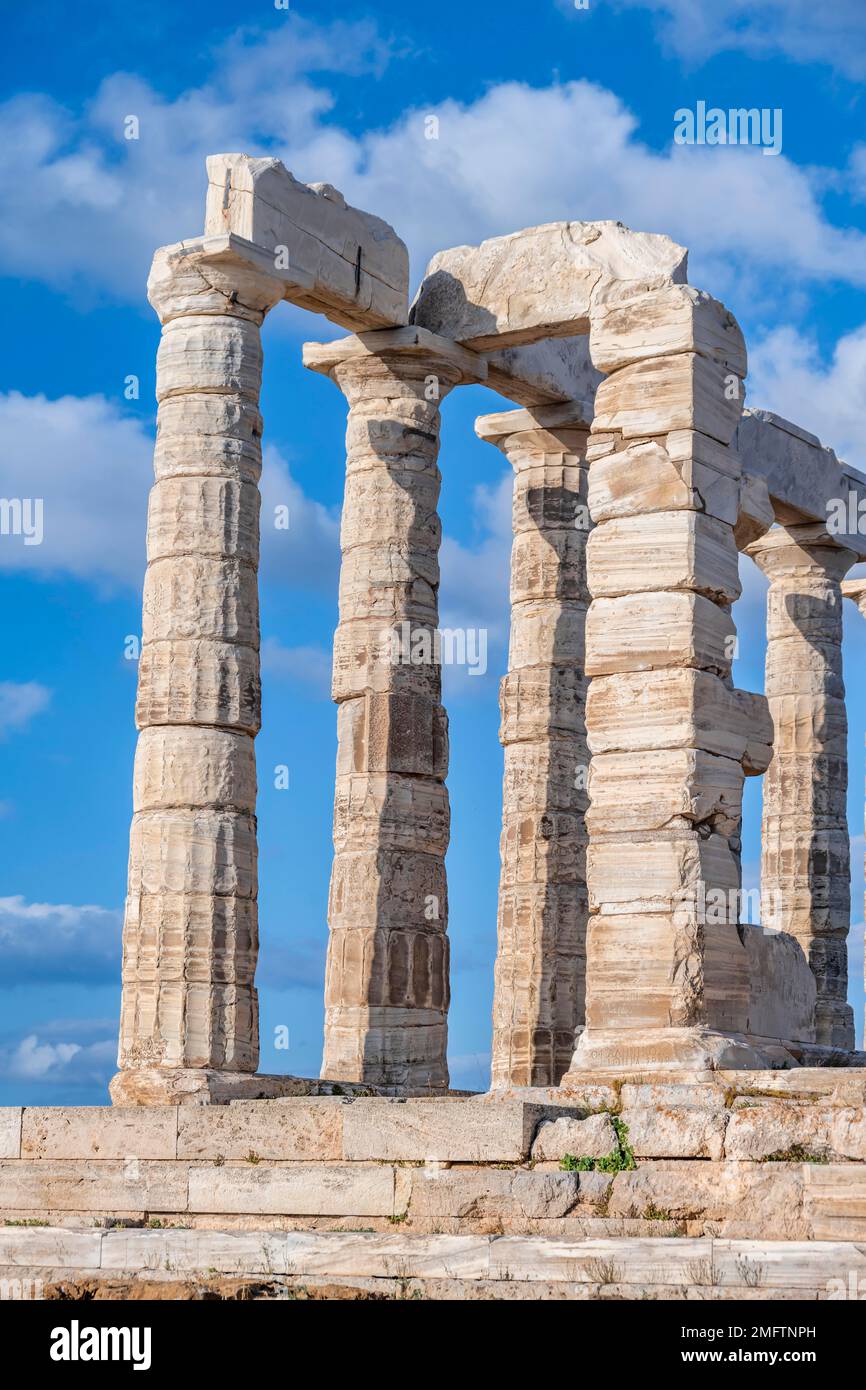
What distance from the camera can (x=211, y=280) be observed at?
2330 centimetres

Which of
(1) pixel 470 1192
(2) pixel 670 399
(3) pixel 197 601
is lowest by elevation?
(1) pixel 470 1192

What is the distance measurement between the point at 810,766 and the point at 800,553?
3.14 metres

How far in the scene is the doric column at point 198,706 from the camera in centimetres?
2205

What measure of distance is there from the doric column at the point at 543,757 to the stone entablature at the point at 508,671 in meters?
0.04

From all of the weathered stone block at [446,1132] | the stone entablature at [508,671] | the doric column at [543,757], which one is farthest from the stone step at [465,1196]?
the doric column at [543,757]

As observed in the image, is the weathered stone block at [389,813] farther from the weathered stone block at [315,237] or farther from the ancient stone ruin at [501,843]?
the weathered stone block at [315,237]

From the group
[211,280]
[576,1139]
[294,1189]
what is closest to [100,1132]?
[294,1189]

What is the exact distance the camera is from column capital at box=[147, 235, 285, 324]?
2320 cm

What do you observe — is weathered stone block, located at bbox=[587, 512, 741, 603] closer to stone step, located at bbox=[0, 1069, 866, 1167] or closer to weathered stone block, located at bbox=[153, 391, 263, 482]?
weathered stone block, located at bbox=[153, 391, 263, 482]

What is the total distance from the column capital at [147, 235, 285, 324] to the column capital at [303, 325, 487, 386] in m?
2.43

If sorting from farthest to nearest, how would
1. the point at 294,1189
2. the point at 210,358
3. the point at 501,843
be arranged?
1. the point at 501,843
2. the point at 210,358
3. the point at 294,1189

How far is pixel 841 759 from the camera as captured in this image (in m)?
32.9

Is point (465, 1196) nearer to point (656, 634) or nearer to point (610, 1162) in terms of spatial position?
point (610, 1162)
